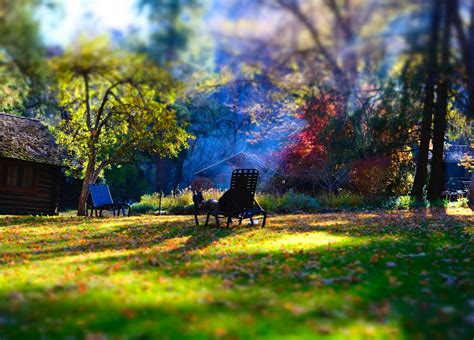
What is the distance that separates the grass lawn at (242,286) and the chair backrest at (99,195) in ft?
21.4

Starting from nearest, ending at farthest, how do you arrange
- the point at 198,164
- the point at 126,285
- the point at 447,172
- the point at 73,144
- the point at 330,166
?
the point at 126,285, the point at 73,144, the point at 330,166, the point at 447,172, the point at 198,164

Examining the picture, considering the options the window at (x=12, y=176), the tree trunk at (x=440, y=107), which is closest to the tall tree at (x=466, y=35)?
the tree trunk at (x=440, y=107)

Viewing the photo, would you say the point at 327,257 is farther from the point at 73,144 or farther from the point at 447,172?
the point at 447,172

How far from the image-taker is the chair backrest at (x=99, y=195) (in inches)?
639

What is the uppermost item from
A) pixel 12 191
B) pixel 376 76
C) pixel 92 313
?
pixel 376 76

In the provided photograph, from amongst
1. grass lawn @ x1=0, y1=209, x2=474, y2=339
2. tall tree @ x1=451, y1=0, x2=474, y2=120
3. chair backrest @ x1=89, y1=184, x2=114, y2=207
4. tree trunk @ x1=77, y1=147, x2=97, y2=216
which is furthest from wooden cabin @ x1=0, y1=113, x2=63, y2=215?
tall tree @ x1=451, y1=0, x2=474, y2=120

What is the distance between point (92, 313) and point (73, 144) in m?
16.1

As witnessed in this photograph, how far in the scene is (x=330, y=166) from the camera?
72.7 ft

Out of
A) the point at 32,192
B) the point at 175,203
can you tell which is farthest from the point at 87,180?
the point at 32,192

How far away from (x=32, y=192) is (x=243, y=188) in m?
15.3

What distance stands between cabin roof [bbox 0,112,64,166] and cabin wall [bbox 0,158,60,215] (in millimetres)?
1011

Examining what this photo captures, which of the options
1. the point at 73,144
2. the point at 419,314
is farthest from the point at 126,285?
the point at 73,144

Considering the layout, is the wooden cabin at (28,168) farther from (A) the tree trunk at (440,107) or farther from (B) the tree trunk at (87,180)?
(A) the tree trunk at (440,107)

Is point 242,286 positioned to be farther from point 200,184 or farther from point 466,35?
point 200,184
